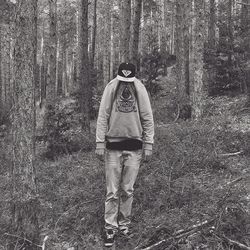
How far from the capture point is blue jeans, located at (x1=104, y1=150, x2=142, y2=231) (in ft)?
17.3

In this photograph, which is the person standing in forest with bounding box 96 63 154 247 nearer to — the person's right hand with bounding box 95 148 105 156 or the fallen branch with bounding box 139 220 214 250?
the person's right hand with bounding box 95 148 105 156

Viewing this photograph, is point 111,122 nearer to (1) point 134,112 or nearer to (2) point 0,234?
(1) point 134,112

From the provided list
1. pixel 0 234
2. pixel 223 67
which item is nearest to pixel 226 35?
pixel 223 67

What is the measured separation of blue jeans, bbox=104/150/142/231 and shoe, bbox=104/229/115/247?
0.07 m

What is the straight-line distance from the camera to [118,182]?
532cm

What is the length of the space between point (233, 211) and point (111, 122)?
81.8 inches

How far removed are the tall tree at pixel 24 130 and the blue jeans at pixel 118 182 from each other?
1.06m

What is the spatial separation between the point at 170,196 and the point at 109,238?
143 centimetres

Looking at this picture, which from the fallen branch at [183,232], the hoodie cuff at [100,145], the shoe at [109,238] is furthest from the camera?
the hoodie cuff at [100,145]

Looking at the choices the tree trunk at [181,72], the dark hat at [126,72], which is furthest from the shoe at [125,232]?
the tree trunk at [181,72]

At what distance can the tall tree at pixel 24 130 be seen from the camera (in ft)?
16.8

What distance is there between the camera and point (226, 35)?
15141 mm

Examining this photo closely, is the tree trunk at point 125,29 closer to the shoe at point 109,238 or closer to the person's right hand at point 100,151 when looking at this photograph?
the person's right hand at point 100,151

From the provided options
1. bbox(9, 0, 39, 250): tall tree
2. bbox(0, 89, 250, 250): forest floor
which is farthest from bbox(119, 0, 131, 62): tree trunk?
bbox(9, 0, 39, 250): tall tree
